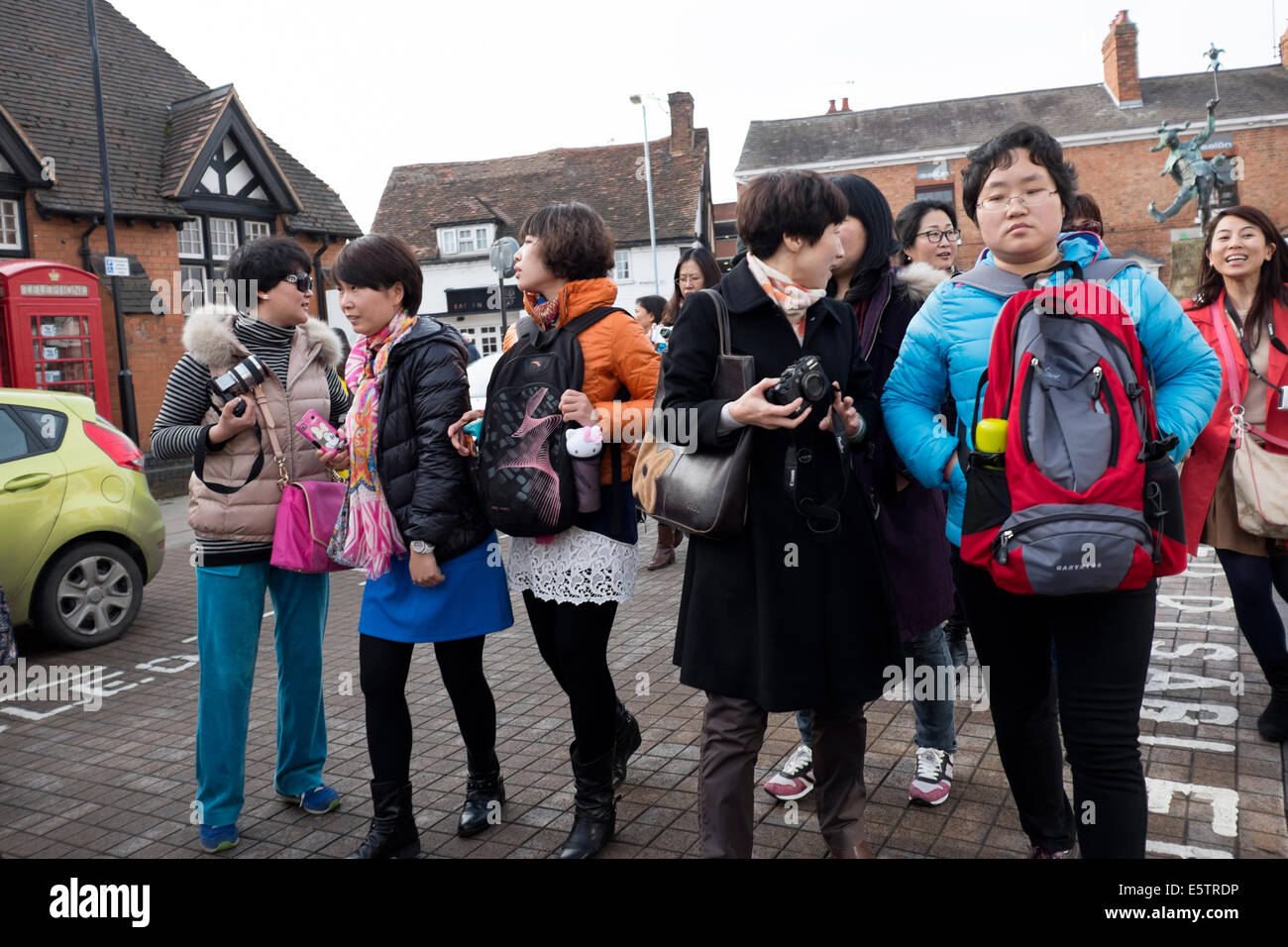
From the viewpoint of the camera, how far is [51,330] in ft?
49.8

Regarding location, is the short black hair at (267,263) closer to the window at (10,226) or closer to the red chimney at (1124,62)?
the window at (10,226)

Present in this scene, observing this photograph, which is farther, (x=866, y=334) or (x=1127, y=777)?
(x=866, y=334)

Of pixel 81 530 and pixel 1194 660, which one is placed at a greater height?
pixel 81 530

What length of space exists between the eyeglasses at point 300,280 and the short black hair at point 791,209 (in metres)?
1.75

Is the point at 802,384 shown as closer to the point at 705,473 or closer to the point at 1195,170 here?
the point at 705,473

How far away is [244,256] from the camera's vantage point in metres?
3.63

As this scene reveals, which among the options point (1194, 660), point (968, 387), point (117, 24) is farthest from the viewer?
point (117, 24)

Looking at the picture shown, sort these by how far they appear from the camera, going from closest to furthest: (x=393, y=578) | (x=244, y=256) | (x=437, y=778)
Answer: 1. (x=393, y=578)
2. (x=244, y=256)
3. (x=437, y=778)

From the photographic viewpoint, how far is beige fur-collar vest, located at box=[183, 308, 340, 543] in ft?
11.7

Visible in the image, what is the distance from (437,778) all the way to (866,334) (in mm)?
2425

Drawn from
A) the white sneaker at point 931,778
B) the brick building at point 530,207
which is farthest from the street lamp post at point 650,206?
the white sneaker at point 931,778

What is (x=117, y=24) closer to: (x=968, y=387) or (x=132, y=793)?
(x=132, y=793)
